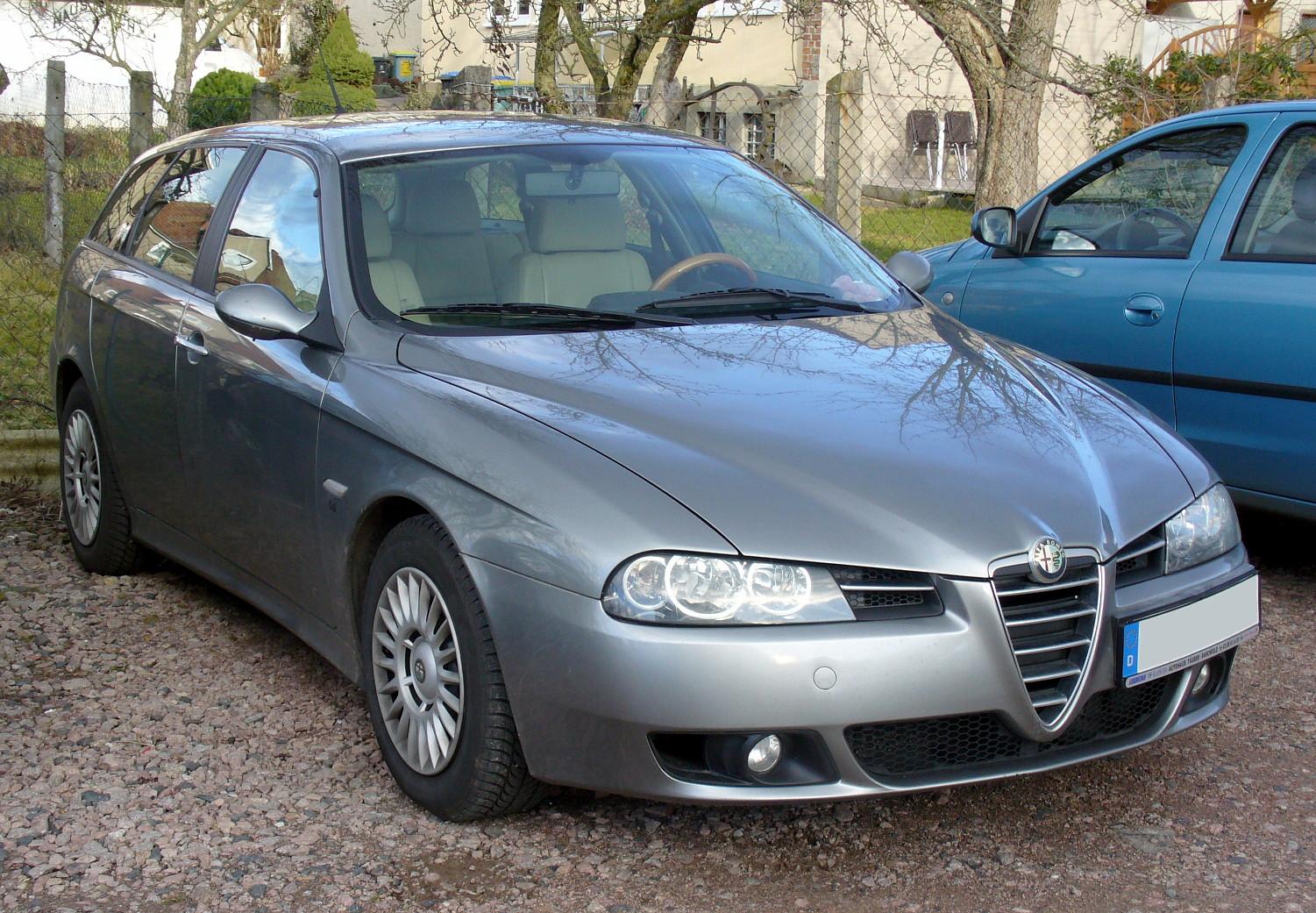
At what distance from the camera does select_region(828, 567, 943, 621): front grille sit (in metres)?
2.91

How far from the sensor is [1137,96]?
8031 mm

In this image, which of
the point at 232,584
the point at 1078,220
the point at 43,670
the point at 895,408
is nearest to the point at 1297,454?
the point at 1078,220

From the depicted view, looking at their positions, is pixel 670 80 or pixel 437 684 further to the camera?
pixel 670 80

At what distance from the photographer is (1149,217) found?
5.65 m

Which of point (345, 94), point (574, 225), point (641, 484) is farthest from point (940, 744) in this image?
point (345, 94)

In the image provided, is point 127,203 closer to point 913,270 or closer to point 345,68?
point 913,270

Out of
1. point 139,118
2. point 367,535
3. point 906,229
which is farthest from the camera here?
point 906,229

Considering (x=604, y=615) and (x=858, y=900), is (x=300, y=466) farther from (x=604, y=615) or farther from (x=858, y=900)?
(x=858, y=900)

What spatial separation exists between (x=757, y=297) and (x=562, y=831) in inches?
62.8

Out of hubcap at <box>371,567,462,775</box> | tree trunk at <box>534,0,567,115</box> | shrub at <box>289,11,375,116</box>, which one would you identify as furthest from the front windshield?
shrub at <box>289,11,375,116</box>

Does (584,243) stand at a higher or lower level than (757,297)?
higher

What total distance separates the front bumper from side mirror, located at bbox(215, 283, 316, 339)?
111cm

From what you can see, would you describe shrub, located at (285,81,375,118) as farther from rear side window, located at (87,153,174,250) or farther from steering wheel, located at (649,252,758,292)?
steering wheel, located at (649,252,758,292)

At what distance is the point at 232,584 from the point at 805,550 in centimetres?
214
